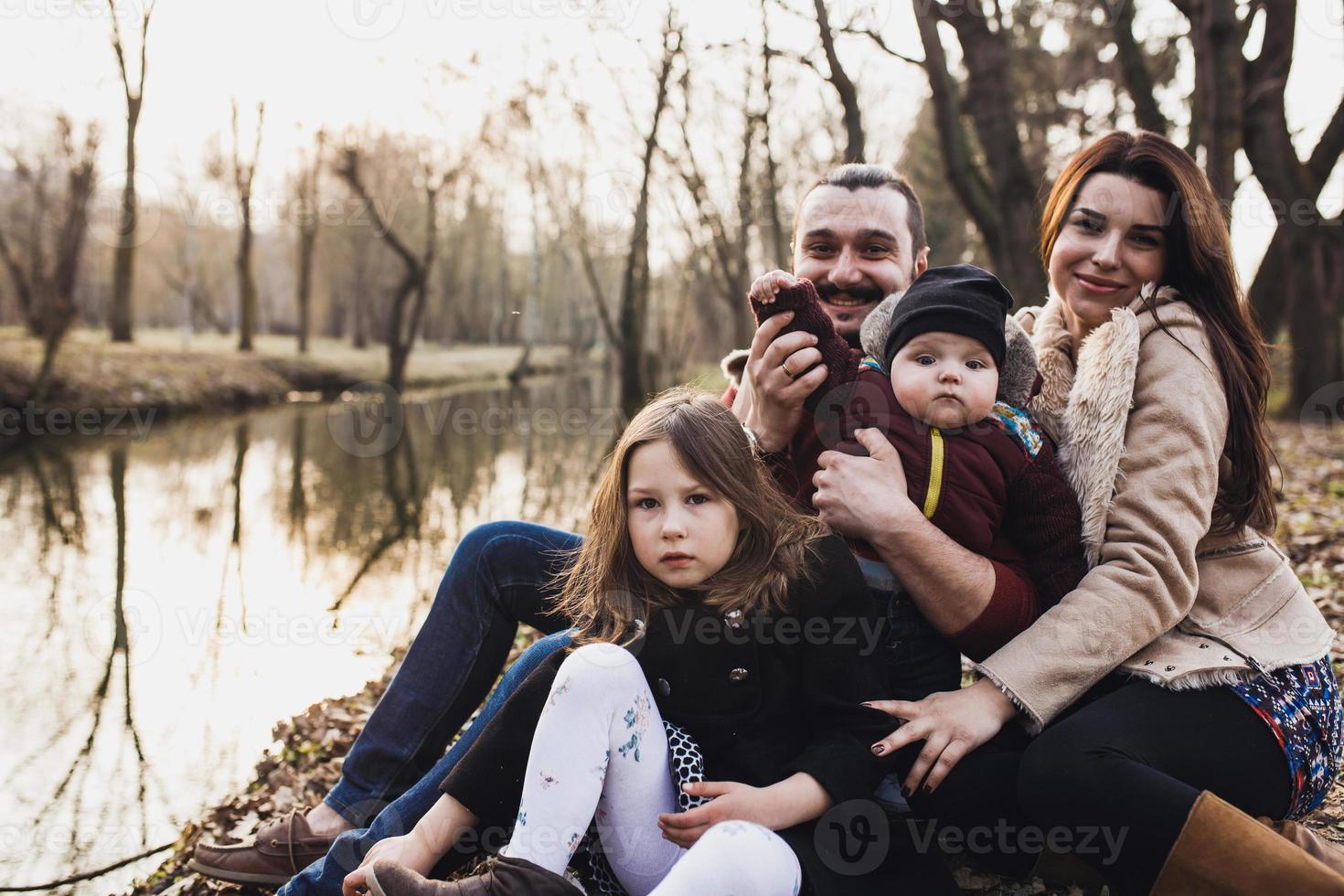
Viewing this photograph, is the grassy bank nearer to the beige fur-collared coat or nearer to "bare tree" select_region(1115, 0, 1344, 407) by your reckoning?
"bare tree" select_region(1115, 0, 1344, 407)

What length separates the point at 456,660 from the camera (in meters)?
2.54

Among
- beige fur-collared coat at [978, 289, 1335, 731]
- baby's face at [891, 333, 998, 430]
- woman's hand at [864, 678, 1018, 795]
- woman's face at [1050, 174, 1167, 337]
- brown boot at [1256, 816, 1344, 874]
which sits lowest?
brown boot at [1256, 816, 1344, 874]

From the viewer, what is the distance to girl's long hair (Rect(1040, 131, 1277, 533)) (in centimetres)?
221

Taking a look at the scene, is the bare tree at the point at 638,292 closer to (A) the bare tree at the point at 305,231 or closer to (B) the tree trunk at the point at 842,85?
(B) the tree trunk at the point at 842,85

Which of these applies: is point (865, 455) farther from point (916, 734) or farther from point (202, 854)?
point (202, 854)

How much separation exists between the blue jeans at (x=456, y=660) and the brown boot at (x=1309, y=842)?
1581 mm

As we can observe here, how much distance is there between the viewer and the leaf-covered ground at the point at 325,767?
2.54 metres

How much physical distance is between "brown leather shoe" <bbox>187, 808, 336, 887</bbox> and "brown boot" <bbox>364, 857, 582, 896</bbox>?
66 centimetres

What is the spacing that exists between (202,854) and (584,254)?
1912 centimetres

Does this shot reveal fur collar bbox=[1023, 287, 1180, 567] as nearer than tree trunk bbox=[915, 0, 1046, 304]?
Yes

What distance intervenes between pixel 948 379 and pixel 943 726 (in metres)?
0.73

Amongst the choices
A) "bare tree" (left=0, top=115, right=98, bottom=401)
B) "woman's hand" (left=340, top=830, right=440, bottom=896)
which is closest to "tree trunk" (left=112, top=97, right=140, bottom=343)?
"bare tree" (left=0, top=115, right=98, bottom=401)

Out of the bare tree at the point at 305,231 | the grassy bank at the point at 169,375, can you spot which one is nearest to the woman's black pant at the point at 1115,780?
the grassy bank at the point at 169,375

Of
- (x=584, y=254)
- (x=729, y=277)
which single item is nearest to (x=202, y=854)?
(x=729, y=277)
